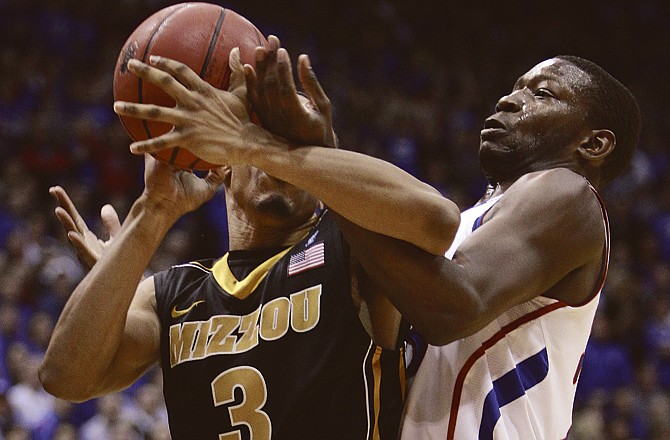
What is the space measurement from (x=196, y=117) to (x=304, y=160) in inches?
11.6

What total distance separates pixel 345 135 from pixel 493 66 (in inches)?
141

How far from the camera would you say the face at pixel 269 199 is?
130 inches

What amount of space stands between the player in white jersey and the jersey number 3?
17.7 inches

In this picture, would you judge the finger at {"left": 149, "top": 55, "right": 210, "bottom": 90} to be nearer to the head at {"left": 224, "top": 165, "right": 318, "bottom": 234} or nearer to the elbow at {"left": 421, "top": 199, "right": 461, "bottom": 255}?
the elbow at {"left": 421, "top": 199, "right": 461, "bottom": 255}

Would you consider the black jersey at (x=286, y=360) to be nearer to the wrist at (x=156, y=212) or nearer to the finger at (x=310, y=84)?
the wrist at (x=156, y=212)

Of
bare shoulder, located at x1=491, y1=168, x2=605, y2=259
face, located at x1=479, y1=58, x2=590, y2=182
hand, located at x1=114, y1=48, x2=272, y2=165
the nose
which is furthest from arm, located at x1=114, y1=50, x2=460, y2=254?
the nose

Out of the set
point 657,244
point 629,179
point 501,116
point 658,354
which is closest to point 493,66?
point 629,179

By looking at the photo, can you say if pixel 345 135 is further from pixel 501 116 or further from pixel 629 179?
pixel 501 116

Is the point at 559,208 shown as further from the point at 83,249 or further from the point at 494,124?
the point at 83,249

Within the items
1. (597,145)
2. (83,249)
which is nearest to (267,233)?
(83,249)

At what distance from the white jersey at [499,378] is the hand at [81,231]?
133cm

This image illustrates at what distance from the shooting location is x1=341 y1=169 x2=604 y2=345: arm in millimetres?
2594

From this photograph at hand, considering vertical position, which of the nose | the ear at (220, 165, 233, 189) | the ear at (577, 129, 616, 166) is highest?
the nose

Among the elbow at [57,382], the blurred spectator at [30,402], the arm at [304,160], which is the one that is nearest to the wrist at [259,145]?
the arm at [304,160]
